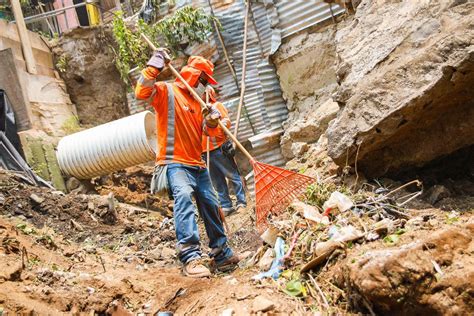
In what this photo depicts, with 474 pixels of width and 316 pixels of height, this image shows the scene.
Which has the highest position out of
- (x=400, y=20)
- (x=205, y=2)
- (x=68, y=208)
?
(x=205, y=2)

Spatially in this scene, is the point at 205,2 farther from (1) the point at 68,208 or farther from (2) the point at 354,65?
(2) the point at 354,65

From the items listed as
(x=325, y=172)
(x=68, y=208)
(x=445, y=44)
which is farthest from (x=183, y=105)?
(x=68, y=208)

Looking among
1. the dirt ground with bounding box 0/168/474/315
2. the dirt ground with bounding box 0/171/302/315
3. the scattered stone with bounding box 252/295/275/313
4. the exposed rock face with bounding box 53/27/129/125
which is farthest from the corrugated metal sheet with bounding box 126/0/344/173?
the scattered stone with bounding box 252/295/275/313

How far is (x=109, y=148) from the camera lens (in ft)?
23.7

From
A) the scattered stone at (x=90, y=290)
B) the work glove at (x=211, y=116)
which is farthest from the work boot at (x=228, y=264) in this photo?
the work glove at (x=211, y=116)

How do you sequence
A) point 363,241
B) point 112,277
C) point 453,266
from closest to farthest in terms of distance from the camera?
point 453,266
point 363,241
point 112,277

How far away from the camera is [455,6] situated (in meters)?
3.05

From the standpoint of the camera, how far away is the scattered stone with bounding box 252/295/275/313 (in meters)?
2.26

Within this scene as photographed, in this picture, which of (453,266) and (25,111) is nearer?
(453,266)

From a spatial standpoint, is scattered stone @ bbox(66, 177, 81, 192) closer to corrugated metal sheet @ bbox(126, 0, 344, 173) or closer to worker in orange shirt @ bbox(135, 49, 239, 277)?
corrugated metal sheet @ bbox(126, 0, 344, 173)

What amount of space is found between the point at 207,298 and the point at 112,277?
3.56 feet

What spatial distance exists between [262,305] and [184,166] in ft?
5.39

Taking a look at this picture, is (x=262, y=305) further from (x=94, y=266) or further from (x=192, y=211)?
(x=94, y=266)

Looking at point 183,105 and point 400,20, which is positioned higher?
point 400,20
